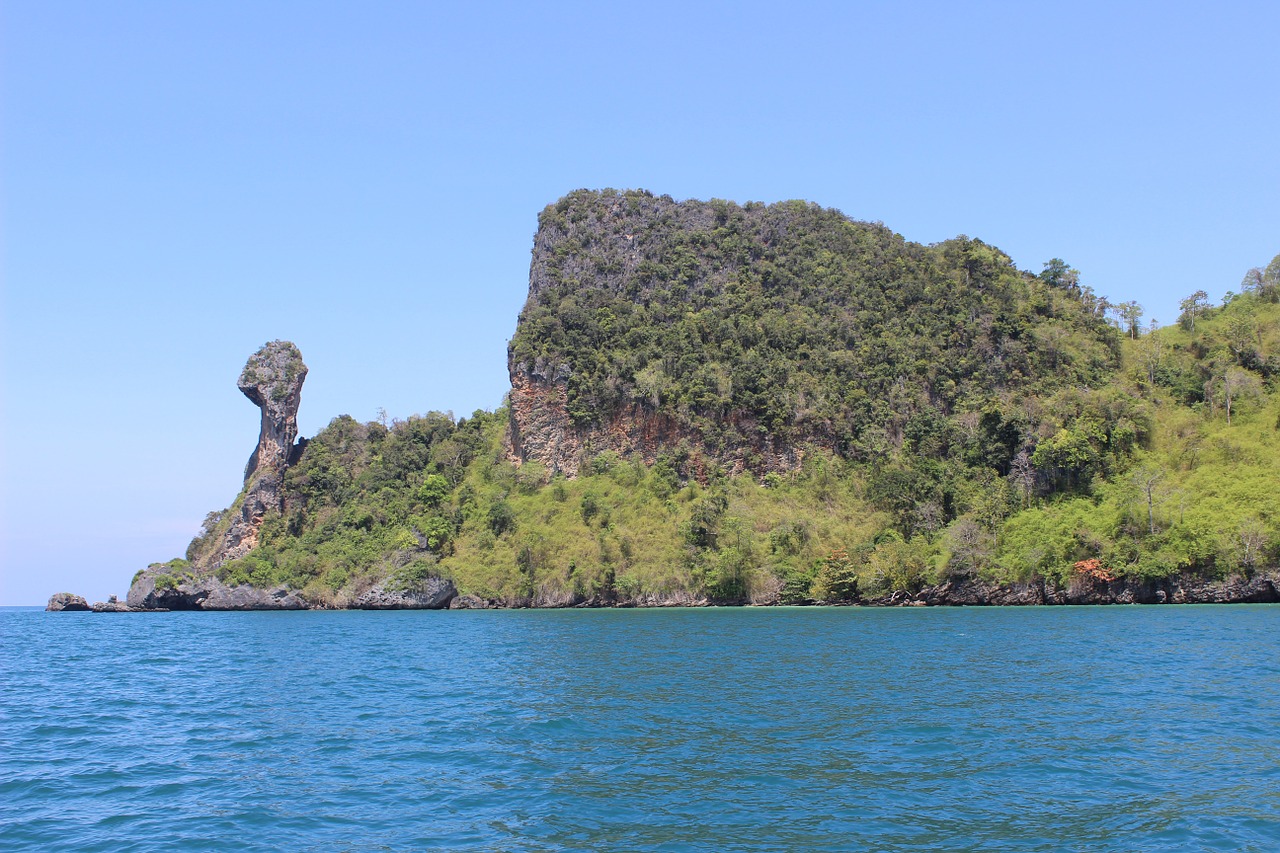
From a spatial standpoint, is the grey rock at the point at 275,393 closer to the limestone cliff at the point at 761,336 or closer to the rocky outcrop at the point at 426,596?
the limestone cliff at the point at 761,336

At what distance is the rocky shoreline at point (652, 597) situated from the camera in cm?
5678

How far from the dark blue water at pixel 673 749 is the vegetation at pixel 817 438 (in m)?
30.7

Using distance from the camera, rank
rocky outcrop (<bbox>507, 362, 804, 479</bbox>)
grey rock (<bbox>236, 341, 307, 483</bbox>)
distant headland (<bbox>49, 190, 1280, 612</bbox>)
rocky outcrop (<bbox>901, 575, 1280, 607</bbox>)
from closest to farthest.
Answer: rocky outcrop (<bbox>901, 575, 1280, 607</bbox>) < distant headland (<bbox>49, 190, 1280, 612</bbox>) < rocky outcrop (<bbox>507, 362, 804, 479</bbox>) < grey rock (<bbox>236, 341, 307, 483</bbox>)

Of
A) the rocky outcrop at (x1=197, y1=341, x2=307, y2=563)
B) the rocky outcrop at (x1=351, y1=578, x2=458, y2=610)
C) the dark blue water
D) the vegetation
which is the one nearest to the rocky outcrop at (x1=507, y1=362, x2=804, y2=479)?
the vegetation

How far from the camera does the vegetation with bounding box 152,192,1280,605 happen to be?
215 ft

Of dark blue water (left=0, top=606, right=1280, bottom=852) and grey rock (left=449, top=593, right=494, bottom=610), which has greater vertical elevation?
dark blue water (left=0, top=606, right=1280, bottom=852)

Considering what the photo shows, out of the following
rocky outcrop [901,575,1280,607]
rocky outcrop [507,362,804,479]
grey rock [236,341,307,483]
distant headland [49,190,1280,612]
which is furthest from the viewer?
grey rock [236,341,307,483]

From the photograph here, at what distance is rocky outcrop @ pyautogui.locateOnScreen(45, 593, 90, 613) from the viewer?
381 feet

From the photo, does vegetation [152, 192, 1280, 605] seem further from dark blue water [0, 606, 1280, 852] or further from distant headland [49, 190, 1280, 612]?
dark blue water [0, 606, 1280, 852]

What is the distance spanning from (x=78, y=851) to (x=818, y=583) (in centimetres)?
6108

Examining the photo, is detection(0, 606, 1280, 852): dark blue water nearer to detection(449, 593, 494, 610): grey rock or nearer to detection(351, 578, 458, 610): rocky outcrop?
detection(449, 593, 494, 610): grey rock

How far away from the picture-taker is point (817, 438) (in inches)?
3492

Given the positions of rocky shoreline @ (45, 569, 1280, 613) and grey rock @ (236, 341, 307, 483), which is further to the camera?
grey rock @ (236, 341, 307, 483)

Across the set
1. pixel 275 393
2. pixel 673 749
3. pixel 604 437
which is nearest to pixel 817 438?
pixel 604 437
